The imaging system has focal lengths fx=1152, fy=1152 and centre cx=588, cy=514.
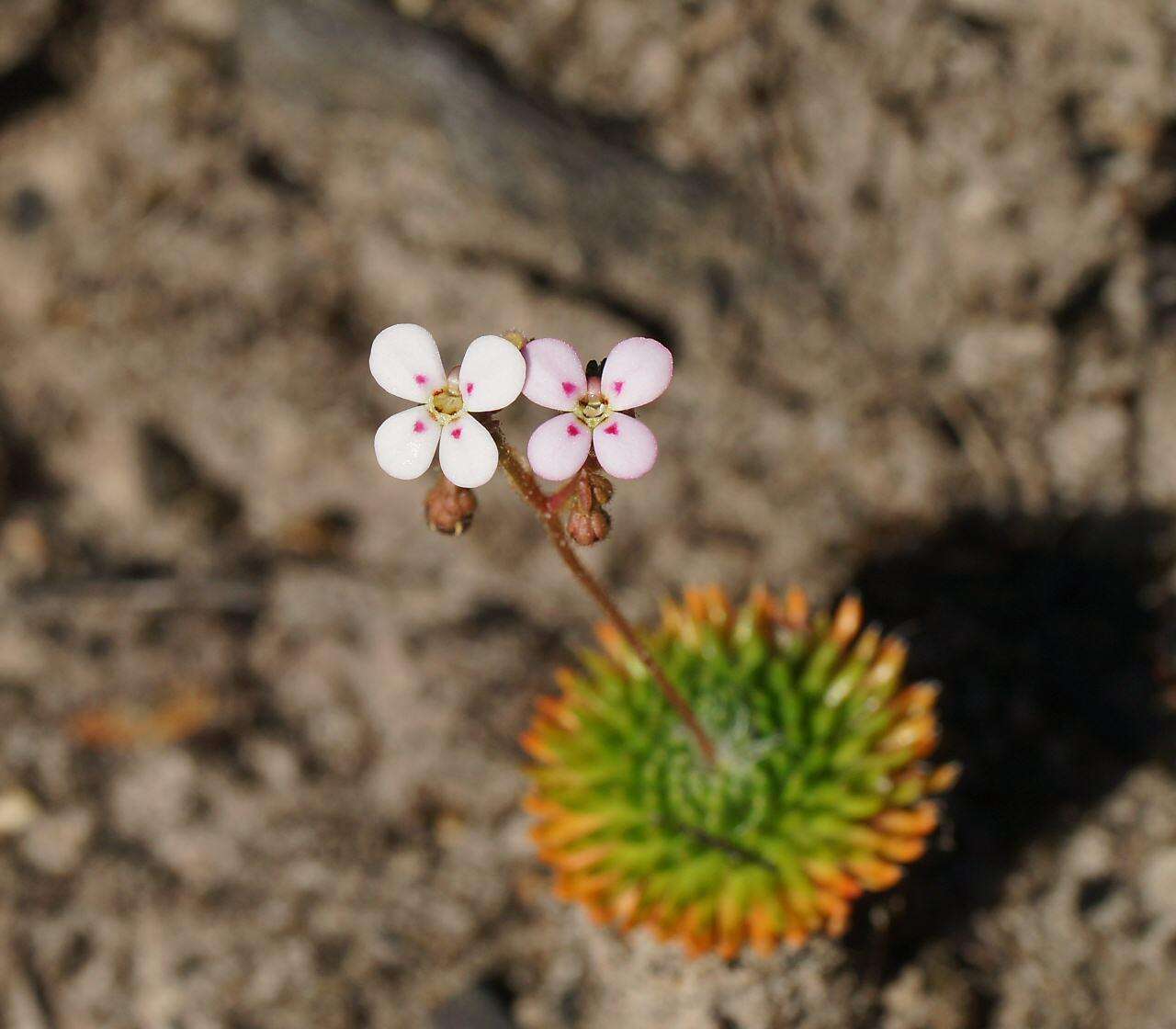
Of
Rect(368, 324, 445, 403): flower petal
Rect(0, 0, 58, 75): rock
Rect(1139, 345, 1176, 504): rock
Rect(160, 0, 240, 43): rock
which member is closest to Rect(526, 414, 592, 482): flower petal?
Rect(368, 324, 445, 403): flower petal

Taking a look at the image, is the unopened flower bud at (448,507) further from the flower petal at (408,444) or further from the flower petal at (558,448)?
the flower petal at (558,448)

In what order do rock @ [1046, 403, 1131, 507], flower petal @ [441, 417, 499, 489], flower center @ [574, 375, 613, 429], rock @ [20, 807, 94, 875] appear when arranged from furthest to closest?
rock @ [1046, 403, 1131, 507] < rock @ [20, 807, 94, 875] < flower center @ [574, 375, 613, 429] < flower petal @ [441, 417, 499, 489]

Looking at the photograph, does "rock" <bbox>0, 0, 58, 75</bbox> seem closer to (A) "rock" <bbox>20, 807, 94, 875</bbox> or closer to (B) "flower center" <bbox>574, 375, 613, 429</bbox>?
(A) "rock" <bbox>20, 807, 94, 875</bbox>

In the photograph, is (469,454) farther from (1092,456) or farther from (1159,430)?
(1159,430)

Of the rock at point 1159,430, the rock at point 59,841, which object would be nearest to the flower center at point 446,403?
the rock at point 59,841

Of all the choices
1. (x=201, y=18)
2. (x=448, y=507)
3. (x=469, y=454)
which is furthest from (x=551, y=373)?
(x=201, y=18)

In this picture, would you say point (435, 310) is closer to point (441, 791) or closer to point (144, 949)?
point (441, 791)

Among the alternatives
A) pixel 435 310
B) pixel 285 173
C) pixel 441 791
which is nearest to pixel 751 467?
pixel 435 310
